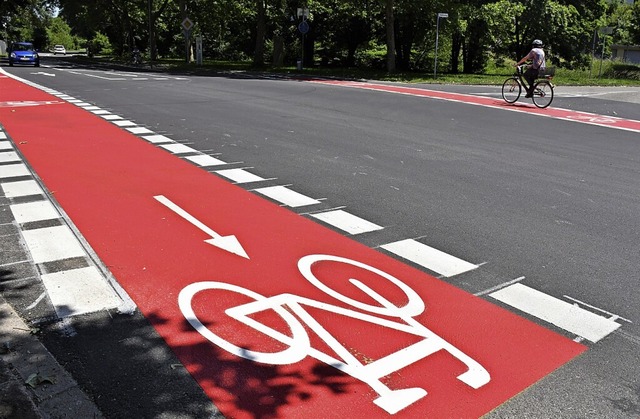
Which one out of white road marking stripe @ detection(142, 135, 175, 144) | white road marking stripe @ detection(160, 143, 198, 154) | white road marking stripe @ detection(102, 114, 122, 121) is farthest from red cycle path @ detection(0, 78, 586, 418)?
white road marking stripe @ detection(102, 114, 122, 121)

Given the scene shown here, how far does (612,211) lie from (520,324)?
3.37 metres

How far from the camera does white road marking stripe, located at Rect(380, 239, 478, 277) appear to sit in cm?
503

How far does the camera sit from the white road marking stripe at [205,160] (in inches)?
357

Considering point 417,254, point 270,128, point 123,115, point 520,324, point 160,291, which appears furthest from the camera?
point 123,115

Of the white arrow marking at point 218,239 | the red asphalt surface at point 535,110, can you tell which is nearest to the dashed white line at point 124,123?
the white arrow marking at point 218,239

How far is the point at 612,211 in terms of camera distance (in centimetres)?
678

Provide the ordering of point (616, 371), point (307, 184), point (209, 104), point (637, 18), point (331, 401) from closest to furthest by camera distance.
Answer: point (331, 401), point (616, 371), point (307, 184), point (209, 104), point (637, 18)

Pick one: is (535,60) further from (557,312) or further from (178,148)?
(557,312)

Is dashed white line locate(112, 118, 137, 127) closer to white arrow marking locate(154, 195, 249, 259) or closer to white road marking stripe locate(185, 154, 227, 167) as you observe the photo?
white road marking stripe locate(185, 154, 227, 167)

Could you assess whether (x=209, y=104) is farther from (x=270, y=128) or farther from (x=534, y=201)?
(x=534, y=201)

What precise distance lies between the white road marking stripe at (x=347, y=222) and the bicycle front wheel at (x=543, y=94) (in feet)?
42.7

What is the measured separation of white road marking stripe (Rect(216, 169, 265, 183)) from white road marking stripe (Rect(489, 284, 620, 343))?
429cm

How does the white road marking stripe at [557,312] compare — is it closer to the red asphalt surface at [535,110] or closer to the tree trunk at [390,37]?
the red asphalt surface at [535,110]

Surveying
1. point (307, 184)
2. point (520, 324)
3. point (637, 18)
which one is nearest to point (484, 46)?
point (637, 18)
